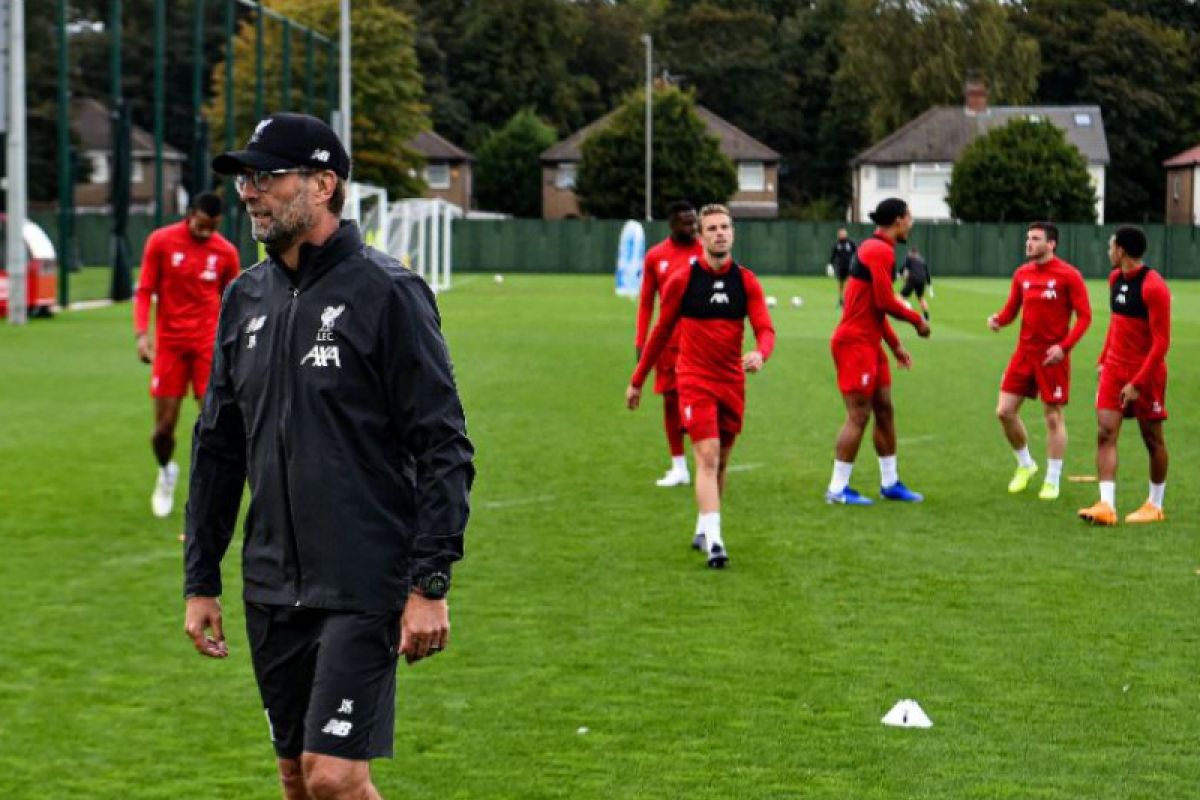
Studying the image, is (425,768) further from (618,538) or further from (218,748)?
(618,538)

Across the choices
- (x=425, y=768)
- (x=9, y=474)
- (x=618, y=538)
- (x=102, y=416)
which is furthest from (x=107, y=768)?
(x=102, y=416)

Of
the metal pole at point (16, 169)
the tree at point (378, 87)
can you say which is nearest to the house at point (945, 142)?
the tree at point (378, 87)

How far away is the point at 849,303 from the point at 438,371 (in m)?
9.56

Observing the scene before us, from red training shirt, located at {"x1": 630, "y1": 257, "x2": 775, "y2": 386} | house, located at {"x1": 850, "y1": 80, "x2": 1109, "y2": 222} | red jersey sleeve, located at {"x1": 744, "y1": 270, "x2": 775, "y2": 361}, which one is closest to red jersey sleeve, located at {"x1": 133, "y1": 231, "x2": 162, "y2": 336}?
red training shirt, located at {"x1": 630, "y1": 257, "x2": 775, "y2": 386}

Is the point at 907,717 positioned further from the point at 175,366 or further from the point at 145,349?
the point at 145,349

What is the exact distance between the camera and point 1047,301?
1455 cm

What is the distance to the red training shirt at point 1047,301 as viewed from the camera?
14484 mm

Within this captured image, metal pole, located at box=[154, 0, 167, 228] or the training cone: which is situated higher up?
metal pole, located at box=[154, 0, 167, 228]

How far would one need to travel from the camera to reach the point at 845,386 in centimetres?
1420

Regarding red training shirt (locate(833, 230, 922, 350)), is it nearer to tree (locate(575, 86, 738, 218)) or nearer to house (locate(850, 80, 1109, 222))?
tree (locate(575, 86, 738, 218))

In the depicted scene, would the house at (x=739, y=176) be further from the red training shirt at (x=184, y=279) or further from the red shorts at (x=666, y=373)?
the red training shirt at (x=184, y=279)

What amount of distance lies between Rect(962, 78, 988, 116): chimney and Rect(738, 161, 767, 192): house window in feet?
44.3

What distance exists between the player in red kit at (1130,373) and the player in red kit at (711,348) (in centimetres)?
273

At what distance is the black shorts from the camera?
192 inches
